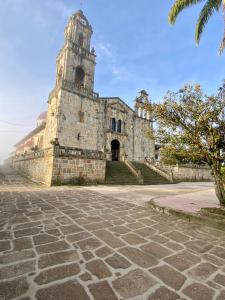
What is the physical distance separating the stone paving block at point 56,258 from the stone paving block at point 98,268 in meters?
0.28

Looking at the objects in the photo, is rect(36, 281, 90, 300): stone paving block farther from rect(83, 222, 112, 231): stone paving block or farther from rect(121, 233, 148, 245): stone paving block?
rect(83, 222, 112, 231): stone paving block

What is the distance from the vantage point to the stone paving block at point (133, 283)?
1946 millimetres

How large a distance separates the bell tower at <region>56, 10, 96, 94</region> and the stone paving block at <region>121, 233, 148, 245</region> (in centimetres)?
2052

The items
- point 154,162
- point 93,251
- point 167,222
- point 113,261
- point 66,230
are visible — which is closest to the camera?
point 113,261

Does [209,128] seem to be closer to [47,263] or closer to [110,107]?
[47,263]

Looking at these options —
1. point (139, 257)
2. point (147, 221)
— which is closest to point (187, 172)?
point (147, 221)

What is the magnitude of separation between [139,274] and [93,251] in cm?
86

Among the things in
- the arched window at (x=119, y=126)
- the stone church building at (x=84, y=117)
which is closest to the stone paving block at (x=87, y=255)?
the stone church building at (x=84, y=117)

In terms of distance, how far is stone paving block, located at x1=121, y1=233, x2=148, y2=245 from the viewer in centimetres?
327

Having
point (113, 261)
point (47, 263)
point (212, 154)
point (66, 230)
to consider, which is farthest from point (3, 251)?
point (212, 154)

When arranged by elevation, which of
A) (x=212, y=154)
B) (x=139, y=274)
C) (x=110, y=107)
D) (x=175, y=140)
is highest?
(x=110, y=107)

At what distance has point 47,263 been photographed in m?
2.46

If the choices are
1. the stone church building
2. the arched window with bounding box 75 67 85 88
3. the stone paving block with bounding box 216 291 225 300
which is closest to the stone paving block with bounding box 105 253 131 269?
the stone paving block with bounding box 216 291 225 300

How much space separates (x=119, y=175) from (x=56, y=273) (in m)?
14.1
